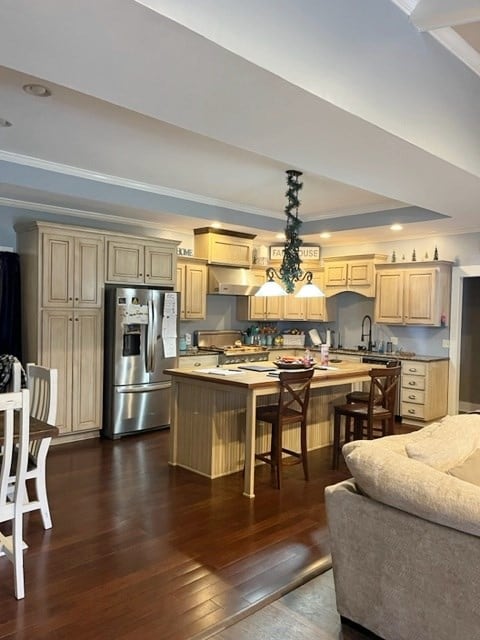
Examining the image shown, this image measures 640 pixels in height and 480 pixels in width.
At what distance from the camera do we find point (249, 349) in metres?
7.07

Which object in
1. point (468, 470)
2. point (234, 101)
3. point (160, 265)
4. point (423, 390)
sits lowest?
point (423, 390)

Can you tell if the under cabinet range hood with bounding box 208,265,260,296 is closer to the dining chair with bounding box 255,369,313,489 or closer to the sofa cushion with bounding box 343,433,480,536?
the dining chair with bounding box 255,369,313,489

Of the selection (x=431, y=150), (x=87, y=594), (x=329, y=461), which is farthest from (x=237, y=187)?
(x=87, y=594)

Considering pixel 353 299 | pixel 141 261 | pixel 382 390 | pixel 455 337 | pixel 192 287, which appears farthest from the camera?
pixel 353 299

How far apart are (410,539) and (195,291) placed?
5075 mm

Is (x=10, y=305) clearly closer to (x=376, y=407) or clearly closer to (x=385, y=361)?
(x=376, y=407)

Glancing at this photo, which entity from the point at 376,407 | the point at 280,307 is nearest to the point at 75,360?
the point at 376,407

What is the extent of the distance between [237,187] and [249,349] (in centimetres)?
260

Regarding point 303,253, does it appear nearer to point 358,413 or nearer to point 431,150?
point 358,413

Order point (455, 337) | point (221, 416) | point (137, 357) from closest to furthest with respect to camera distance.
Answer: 1. point (221, 416)
2. point (137, 357)
3. point (455, 337)

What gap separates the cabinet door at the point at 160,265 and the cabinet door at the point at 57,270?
0.93 meters

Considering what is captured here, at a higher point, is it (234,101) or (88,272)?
(234,101)

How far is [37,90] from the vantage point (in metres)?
2.99

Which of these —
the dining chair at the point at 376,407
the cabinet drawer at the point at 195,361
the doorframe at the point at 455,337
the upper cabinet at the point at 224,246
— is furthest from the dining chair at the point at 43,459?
the doorframe at the point at 455,337
